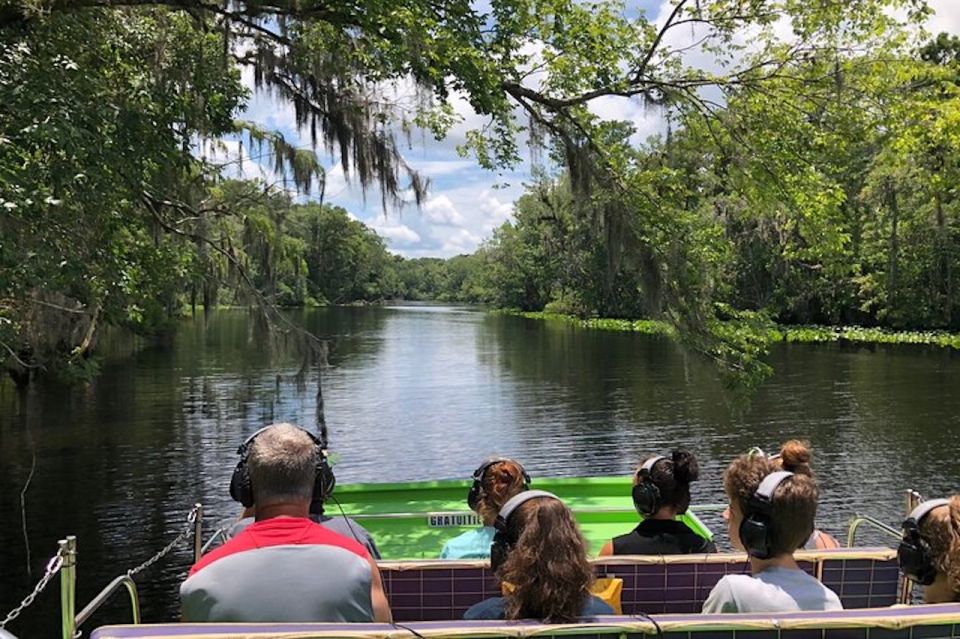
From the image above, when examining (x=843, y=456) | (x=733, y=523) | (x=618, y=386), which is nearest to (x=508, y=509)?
(x=733, y=523)

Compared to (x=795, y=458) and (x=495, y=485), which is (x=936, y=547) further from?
(x=795, y=458)

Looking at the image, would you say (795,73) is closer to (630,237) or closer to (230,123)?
(630,237)

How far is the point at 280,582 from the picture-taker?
2.40 metres

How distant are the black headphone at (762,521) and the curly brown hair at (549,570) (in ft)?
1.89

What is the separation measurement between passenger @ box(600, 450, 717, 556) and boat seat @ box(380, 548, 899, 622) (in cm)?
30

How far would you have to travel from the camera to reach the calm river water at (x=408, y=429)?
11.1m

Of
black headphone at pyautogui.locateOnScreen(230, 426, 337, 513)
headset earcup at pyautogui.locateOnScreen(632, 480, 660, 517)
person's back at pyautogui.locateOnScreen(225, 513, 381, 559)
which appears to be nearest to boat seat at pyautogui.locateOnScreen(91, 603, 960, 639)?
black headphone at pyautogui.locateOnScreen(230, 426, 337, 513)

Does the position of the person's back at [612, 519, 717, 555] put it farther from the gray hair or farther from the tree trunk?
the tree trunk

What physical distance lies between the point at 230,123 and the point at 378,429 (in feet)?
35.5

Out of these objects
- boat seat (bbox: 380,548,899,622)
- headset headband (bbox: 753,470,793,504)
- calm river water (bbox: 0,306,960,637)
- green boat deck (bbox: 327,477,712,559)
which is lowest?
calm river water (bbox: 0,306,960,637)

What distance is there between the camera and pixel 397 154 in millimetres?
10898

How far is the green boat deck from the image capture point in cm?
713

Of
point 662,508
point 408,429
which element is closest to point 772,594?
point 662,508

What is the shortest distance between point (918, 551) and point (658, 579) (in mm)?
1246
